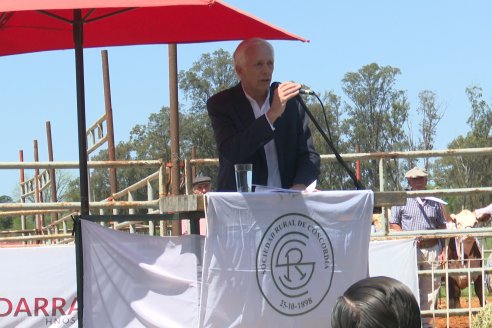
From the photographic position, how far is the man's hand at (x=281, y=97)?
4543mm

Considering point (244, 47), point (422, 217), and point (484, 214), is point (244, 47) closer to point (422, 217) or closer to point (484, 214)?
point (422, 217)

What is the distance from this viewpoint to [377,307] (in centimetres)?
214

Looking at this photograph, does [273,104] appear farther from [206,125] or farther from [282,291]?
[206,125]

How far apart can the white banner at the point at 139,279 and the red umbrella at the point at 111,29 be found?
0.40m

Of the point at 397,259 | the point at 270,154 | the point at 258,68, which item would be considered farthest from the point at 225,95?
the point at 397,259

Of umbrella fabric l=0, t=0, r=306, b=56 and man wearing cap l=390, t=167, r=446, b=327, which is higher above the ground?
umbrella fabric l=0, t=0, r=306, b=56

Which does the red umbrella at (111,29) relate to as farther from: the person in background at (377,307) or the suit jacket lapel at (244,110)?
the person in background at (377,307)

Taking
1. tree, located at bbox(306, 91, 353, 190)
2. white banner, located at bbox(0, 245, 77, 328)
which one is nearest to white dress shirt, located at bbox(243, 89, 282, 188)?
white banner, located at bbox(0, 245, 77, 328)

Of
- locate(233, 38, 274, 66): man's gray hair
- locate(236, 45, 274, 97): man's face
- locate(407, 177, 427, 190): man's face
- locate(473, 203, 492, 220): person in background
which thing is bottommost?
locate(473, 203, 492, 220): person in background

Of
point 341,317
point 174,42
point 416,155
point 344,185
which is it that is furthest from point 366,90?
point 341,317

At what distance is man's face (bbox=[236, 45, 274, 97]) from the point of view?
193 inches

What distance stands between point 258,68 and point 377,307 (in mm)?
2907

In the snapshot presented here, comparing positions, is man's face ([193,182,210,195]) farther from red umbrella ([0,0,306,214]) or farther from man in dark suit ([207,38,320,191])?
man in dark suit ([207,38,320,191])

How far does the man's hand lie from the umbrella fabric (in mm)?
606
